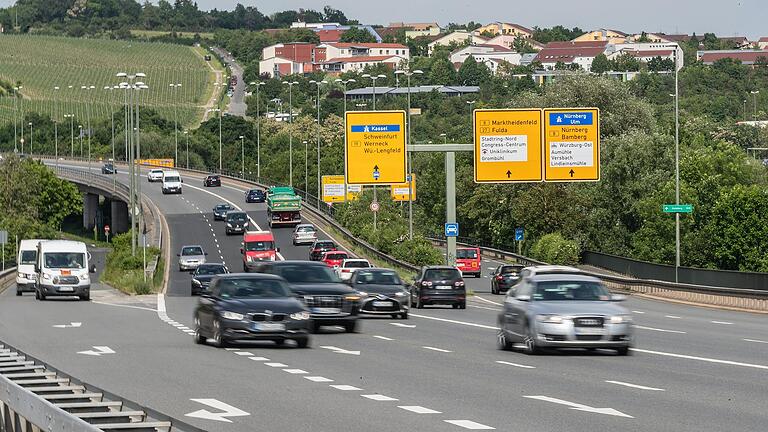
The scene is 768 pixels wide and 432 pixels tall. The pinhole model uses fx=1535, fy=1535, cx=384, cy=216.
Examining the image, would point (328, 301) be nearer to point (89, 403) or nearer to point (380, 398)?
point (380, 398)

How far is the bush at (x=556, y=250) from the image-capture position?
88250 millimetres

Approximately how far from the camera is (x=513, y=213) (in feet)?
334

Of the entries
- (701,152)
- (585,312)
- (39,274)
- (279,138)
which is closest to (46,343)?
(585,312)

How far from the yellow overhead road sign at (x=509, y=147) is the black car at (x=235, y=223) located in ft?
151

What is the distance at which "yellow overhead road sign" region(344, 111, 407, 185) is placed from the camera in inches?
2496

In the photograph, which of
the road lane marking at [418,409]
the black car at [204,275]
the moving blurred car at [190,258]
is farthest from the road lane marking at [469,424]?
the moving blurred car at [190,258]

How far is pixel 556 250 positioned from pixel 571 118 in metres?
28.8

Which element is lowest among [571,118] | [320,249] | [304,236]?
[320,249]

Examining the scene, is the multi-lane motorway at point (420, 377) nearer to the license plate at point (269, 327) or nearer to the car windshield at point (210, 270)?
the license plate at point (269, 327)

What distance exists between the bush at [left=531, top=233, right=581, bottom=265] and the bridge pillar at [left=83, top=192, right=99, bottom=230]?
236ft

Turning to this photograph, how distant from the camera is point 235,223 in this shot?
344ft

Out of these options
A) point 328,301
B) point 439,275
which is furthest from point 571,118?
point 328,301

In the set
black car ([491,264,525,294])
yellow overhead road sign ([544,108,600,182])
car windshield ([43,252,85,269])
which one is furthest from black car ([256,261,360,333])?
black car ([491,264,525,294])

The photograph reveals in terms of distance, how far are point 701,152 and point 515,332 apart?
3168 inches
